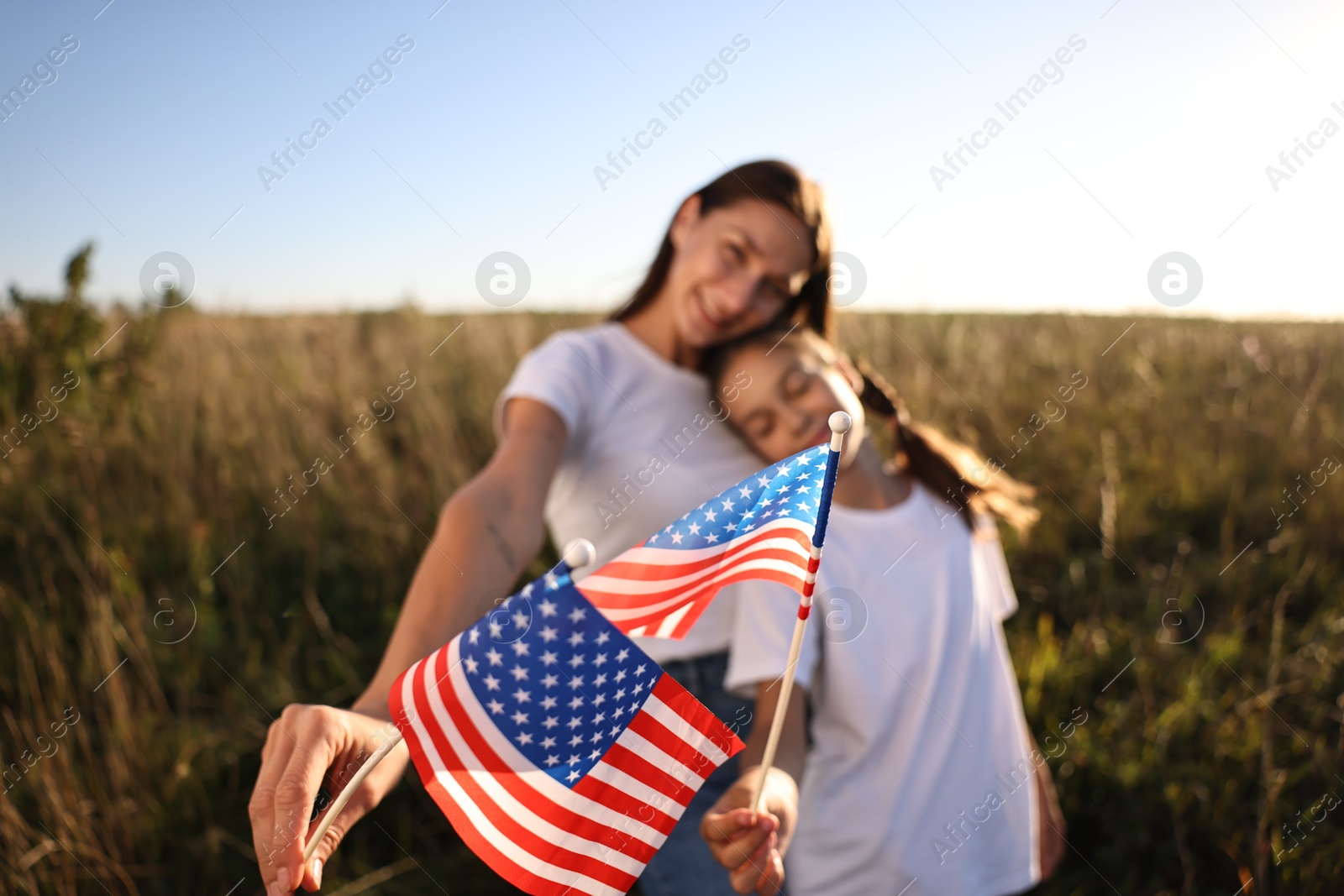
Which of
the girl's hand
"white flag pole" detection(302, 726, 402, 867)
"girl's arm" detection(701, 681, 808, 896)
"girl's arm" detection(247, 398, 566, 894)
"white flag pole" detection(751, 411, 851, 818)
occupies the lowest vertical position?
the girl's hand

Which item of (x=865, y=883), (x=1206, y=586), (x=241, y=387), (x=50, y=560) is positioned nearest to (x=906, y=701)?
(x=865, y=883)

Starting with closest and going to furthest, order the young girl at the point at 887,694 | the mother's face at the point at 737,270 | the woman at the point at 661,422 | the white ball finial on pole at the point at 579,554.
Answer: the white ball finial on pole at the point at 579,554, the woman at the point at 661,422, the young girl at the point at 887,694, the mother's face at the point at 737,270

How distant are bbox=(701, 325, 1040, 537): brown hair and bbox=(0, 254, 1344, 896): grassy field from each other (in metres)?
1.06

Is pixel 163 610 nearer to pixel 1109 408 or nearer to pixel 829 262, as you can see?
pixel 829 262

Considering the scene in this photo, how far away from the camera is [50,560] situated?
3930mm

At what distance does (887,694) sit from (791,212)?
1321mm

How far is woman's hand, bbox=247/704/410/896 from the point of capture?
105 centimetres

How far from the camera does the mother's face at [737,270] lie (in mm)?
2178

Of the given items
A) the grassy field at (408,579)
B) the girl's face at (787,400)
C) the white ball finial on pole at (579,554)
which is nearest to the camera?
the white ball finial on pole at (579,554)

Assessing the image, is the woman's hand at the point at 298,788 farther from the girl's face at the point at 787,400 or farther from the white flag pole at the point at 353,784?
the girl's face at the point at 787,400

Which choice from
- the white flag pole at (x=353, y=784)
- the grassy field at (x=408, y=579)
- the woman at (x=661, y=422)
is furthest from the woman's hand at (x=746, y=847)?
the grassy field at (x=408, y=579)

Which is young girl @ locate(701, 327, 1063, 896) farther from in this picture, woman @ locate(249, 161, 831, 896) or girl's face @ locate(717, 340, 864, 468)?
woman @ locate(249, 161, 831, 896)

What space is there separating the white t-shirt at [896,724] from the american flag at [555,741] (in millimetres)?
603

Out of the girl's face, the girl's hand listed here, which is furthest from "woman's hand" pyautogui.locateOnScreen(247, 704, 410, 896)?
the girl's hand
